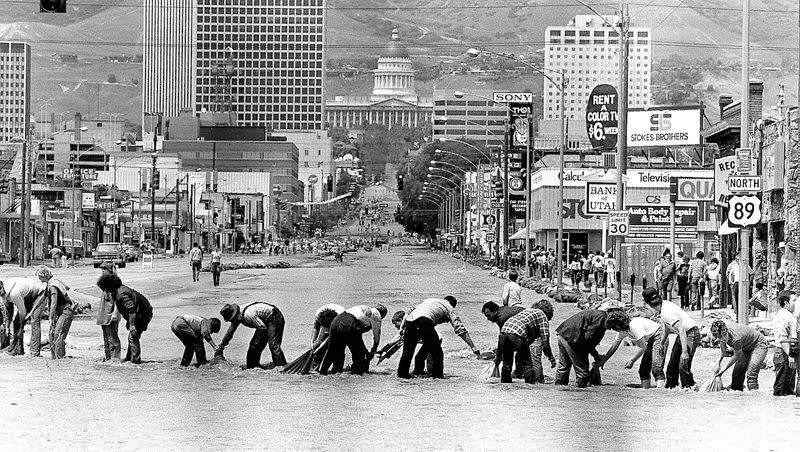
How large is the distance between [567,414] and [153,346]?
1351 centimetres

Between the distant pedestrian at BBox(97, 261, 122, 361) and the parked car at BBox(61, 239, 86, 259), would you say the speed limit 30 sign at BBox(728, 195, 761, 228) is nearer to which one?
the distant pedestrian at BBox(97, 261, 122, 361)

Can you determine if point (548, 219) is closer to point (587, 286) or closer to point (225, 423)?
point (587, 286)

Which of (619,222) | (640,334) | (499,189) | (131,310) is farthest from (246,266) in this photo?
(640,334)

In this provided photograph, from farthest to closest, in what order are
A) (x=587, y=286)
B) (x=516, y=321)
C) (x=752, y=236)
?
(x=587, y=286) < (x=752, y=236) < (x=516, y=321)

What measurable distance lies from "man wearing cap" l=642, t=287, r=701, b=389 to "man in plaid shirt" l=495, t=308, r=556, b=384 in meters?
1.68

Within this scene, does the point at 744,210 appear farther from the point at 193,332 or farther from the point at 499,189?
the point at 499,189

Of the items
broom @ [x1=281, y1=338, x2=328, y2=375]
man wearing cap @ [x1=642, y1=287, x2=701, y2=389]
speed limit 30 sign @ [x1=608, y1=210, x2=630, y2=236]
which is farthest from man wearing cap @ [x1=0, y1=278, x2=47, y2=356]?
speed limit 30 sign @ [x1=608, y1=210, x2=630, y2=236]

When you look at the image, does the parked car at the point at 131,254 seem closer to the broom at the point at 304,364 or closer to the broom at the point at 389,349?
the broom at the point at 389,349

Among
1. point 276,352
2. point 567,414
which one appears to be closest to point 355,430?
point 567,414

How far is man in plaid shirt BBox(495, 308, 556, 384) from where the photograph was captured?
24344mm

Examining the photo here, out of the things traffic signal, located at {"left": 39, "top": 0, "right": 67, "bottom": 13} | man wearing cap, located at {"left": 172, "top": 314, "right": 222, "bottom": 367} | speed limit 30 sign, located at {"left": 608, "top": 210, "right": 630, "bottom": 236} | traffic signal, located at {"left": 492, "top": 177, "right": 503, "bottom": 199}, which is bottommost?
man wearing cap, located at {"left": 172, "top": 314, "right": 222, "bottom": 367}

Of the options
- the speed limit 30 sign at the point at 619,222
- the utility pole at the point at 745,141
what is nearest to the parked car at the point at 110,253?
the speed limit 30 sign at the point at 619,222

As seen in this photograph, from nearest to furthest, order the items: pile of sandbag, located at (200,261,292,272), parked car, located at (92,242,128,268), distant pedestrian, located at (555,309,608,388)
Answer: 1. distant pedestrian, located at (555,309,608,388)
2. pile of sandbag, located at (200,261,292,272)
3. parked car, located at (92,242,128,268)

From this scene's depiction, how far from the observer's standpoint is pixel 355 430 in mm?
18750
